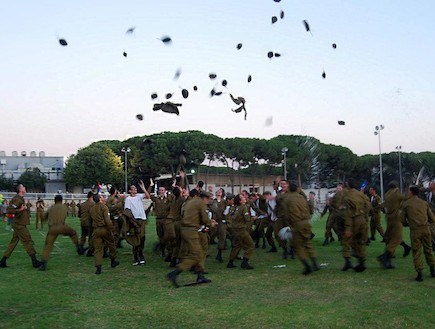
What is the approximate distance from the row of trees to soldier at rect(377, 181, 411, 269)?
162ft

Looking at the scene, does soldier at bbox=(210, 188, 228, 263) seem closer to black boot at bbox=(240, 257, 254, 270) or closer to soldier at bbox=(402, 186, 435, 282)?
black boot at bbox=(240, 257, 254, 270)

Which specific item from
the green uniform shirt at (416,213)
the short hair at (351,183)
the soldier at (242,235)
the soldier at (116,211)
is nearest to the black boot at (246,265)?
the soldier at (242,235)

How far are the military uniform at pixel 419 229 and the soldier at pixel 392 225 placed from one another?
3.08 feet

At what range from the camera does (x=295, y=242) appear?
1075 centimetres

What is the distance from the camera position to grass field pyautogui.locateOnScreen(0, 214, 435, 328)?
24.0ft

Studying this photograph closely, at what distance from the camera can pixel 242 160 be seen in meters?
64.1

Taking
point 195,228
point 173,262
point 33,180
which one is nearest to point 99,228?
point 173,262

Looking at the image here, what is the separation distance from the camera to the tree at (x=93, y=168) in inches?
2682

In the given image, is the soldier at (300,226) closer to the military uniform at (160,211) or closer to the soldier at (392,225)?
the soldier at (392,225)

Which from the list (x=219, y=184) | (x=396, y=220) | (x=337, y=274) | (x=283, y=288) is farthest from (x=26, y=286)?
(x=219, y=184)

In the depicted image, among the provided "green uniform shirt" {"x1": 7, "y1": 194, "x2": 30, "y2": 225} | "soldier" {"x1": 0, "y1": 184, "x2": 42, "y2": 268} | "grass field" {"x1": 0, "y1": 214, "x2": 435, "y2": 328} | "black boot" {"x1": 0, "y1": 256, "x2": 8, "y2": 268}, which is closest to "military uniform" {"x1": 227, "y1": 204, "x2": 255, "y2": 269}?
"grass field" {"x1": 0, "y1": 214, "x2": 435, "y2": 328}

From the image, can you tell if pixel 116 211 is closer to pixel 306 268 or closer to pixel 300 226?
pixel 300 226

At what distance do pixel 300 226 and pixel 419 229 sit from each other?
234cm

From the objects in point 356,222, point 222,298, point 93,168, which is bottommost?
point 222,298
